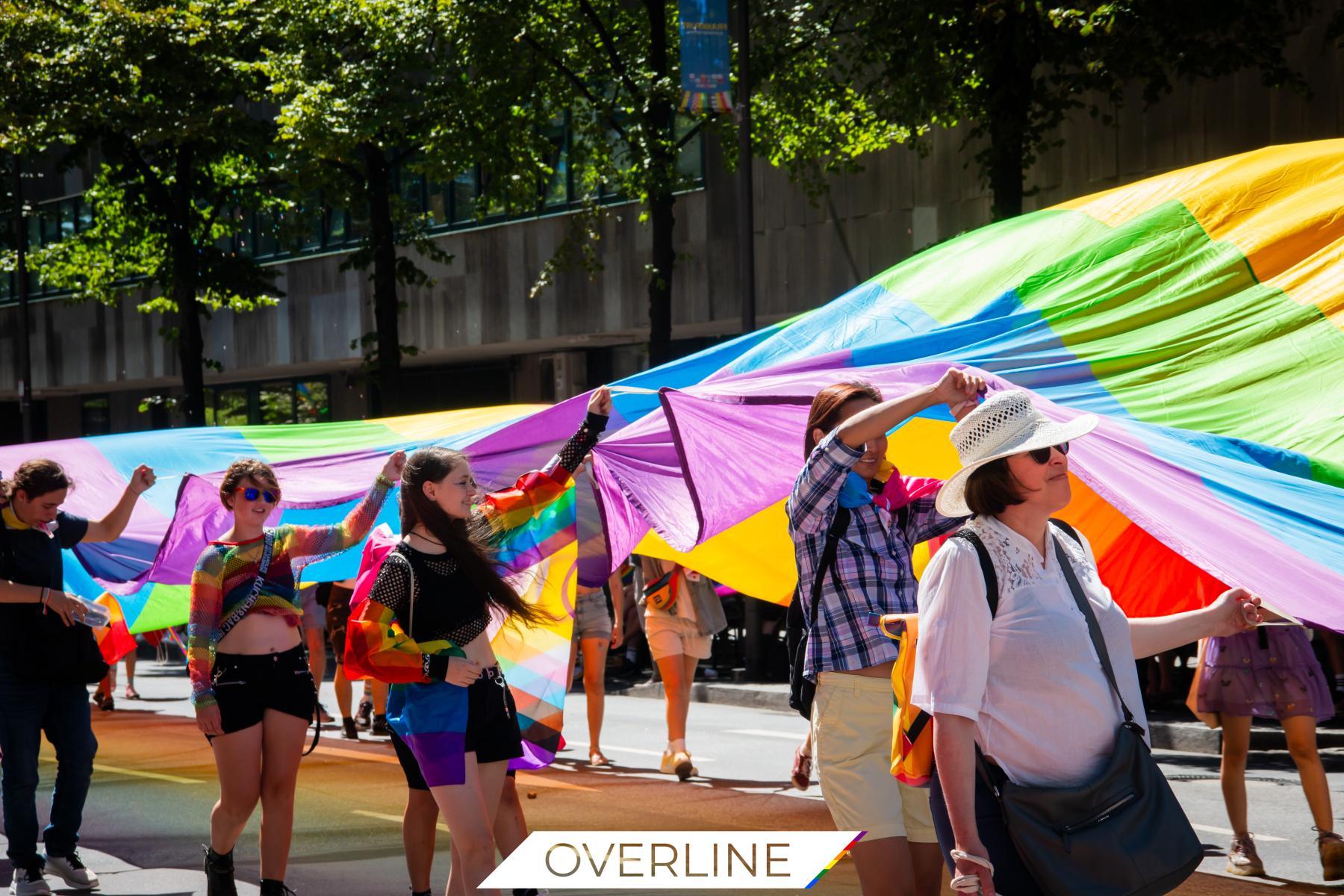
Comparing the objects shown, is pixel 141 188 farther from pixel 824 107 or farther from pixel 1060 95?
pixel 1060 95

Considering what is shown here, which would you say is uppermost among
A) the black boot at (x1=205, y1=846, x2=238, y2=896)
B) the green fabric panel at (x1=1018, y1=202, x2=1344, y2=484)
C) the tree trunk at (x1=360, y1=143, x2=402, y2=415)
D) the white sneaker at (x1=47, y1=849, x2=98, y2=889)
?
the tree trunk at (x1=360, y1=143, x2=402, y2=415)

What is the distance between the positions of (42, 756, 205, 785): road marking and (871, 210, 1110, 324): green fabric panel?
6965 millimetres

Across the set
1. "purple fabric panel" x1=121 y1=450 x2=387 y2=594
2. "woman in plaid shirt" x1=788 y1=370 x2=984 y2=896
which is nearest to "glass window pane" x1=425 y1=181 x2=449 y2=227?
"purple fabric panel" x1=121 y1=450 x2=387 y2=594

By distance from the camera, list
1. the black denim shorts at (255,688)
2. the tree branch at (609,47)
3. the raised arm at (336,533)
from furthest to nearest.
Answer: the tree branch at (609,47), the raised arm at (336,533), the black denim shorts at (255,688)

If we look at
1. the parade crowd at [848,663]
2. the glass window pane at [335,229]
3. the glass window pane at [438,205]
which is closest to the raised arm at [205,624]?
the parade crowd at [848,663]

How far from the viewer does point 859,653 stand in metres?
5.30

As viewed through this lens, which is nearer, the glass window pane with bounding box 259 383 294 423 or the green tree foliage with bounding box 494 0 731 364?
the green tree foliage with bounding box 494 0 731 364

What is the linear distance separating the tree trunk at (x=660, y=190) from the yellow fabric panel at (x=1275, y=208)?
36.5ft

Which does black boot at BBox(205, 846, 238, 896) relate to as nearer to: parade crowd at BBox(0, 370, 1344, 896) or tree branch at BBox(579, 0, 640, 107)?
parade crowd at BBox(0, 370, 1344, 896)

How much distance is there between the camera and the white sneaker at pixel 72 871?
823 centimetres

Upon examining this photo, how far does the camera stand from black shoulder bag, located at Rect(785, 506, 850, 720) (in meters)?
5.38

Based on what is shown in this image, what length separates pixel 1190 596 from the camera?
6.00 meters

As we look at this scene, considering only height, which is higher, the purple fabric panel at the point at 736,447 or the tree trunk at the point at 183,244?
the tree trunk at the point at 183,244

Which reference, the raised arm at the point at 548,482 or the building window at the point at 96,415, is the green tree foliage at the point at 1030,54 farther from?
the building window at the point at 96,415
